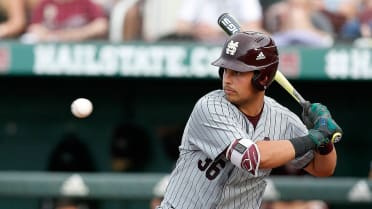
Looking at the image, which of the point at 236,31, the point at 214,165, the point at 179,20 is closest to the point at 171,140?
the point at 179,20

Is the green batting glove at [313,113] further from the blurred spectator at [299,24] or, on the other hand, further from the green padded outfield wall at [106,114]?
the green padded outfield wall at [106,114]

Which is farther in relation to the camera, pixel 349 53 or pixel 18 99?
pixel 18 99

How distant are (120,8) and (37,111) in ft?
4.78

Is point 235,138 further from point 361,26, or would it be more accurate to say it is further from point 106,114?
point 106,114

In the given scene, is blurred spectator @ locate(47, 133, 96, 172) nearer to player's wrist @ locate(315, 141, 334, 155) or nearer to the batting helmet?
player's wrist @ locate(315, 141, 334, 155)

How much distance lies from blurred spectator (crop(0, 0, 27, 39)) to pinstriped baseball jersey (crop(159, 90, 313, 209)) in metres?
3.99

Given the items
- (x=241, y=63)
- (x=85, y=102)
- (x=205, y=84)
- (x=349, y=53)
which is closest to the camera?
(x=241, y=63)

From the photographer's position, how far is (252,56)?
14.5 ft

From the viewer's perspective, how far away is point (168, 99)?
905cm

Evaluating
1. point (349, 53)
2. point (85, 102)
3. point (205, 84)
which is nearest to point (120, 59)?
point (205, 84)

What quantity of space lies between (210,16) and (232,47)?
146 inches

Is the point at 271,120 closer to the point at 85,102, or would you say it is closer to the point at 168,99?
the point at 85,102

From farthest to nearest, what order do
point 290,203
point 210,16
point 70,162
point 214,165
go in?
point 70,162 → point 290,203 → point 210,16 → point 214,165

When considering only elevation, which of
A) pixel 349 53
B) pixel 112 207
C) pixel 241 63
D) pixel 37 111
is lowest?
pixel 112 207
